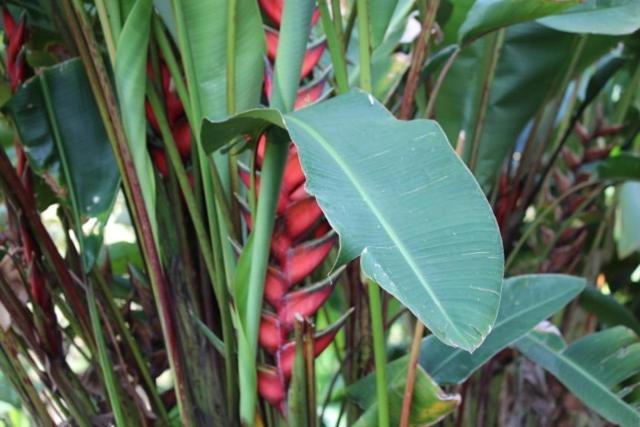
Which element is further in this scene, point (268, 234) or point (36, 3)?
point (36, 3)

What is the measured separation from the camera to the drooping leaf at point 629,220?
2.89ft

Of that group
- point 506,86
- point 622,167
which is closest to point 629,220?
point 622,167

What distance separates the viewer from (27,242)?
2.06 ft

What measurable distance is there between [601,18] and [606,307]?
0.38 metres

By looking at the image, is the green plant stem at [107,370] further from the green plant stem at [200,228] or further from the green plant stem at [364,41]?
the green plant stem at [364,41]

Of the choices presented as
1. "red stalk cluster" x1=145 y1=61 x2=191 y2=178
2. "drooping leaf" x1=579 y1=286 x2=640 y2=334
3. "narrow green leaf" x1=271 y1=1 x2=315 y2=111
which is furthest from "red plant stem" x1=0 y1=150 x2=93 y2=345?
"drooping leaf" x1=579 y1=286 x2=640 y2=334

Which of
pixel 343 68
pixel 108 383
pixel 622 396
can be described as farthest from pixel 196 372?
pixel 622 396

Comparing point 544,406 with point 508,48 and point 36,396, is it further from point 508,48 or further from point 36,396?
point 36,396

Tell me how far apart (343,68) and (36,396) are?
35 centimetres

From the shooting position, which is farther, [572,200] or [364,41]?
[572,200]

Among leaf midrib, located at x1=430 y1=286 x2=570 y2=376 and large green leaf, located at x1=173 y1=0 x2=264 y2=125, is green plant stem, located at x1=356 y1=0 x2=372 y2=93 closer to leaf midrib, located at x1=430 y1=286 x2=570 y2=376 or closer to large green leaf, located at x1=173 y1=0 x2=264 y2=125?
large green leaf, located at x1=173 y1=0 x2=264 y2=125

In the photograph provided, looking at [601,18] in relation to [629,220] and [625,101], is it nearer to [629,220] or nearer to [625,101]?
[629,220]

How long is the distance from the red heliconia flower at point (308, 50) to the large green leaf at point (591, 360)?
0.33 meters

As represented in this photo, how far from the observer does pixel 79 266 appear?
0.66 metres
